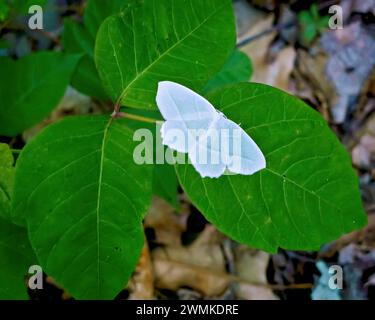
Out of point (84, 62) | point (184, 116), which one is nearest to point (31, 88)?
point (84, 62)

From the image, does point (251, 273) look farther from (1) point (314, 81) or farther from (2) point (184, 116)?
(2) point (184, 116)

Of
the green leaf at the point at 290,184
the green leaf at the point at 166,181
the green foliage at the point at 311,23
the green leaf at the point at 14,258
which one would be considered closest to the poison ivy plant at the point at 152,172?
the green leaf at the point at 290,184

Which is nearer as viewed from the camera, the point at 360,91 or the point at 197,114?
the point at 197,114
